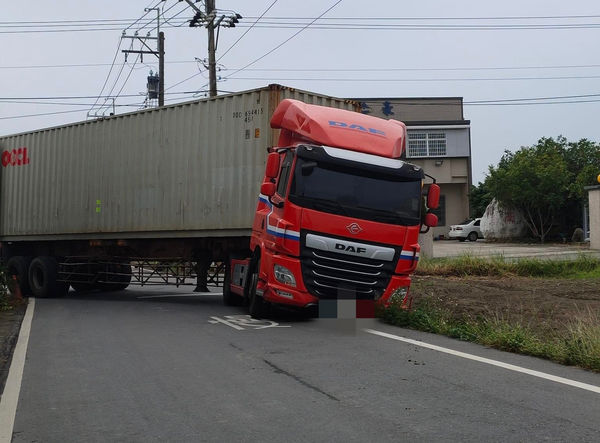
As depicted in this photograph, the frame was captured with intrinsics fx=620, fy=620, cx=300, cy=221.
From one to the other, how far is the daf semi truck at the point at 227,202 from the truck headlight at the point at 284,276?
0.02 meters

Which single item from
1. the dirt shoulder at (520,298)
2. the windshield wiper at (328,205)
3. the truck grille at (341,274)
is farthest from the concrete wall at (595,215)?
the windshield wiper at (328,205)

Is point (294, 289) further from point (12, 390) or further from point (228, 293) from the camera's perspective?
point (12, 390)

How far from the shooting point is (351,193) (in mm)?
9406

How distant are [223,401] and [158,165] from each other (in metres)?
9.04

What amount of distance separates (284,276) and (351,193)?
161 centimetres

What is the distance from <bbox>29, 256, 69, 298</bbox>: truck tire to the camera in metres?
16.4

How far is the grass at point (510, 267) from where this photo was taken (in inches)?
690

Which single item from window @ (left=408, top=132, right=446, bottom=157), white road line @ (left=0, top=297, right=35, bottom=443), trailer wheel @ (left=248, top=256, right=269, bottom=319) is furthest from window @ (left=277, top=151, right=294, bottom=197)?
window @ (left=408, top=132, right=446, bottom=157)

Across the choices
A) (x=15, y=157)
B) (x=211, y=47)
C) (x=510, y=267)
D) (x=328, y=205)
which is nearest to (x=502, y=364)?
(x=328, y=205)

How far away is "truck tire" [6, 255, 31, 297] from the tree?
2398 centimetres

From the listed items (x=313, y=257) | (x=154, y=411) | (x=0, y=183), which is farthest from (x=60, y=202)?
(x=154, y=411)

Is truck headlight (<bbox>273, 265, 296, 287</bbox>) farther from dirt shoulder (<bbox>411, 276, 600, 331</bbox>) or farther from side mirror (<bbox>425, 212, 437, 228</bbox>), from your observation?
dirt shoulder (<bbox>411, 276, 600, 331</bbox>)

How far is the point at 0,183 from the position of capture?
18.1m

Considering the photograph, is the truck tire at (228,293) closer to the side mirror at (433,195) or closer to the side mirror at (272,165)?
the side mirror at (272,165)
